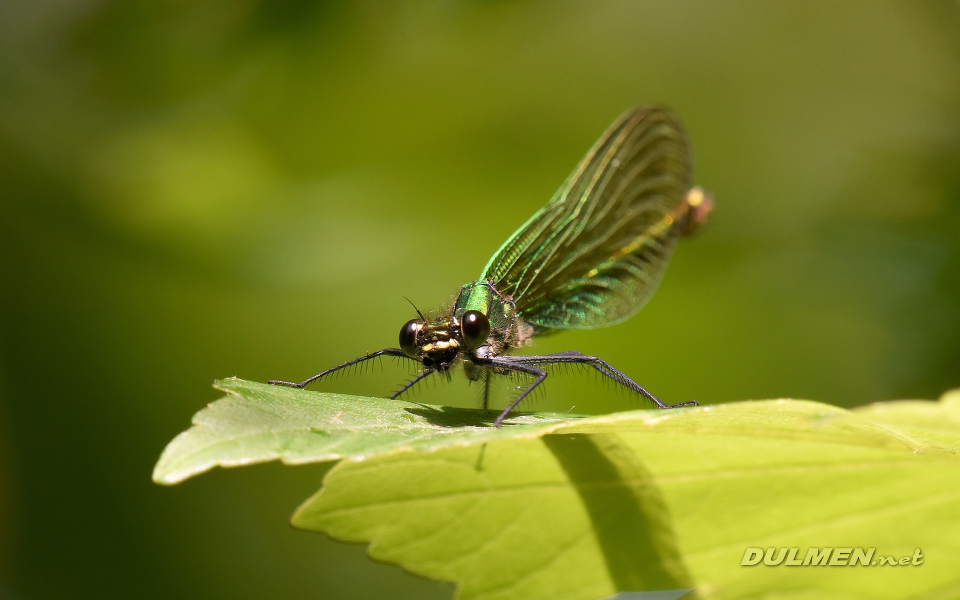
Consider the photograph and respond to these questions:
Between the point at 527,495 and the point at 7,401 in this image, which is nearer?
the point at 527,495

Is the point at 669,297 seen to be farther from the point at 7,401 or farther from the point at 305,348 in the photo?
the point at 7,401

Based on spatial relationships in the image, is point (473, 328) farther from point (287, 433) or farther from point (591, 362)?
point (287, 433)

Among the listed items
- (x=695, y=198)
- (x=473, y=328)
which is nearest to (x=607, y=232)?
(x=695, y=198)

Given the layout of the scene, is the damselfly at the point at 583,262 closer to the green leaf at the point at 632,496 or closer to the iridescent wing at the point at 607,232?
the iridescent wing at the point at 607,232

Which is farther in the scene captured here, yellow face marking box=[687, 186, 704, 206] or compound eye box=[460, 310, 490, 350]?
yellow face marking box=[687, 186, 704, 206]

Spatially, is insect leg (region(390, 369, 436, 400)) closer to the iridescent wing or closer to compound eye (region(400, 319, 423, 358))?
compound eye (region(400, 319, 423, 358))

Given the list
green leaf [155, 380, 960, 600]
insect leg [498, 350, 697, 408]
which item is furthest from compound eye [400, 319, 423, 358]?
green leaf [155, 380, 960, 600]

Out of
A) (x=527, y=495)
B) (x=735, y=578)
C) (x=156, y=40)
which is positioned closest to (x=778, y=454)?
(x=735, y=578)
